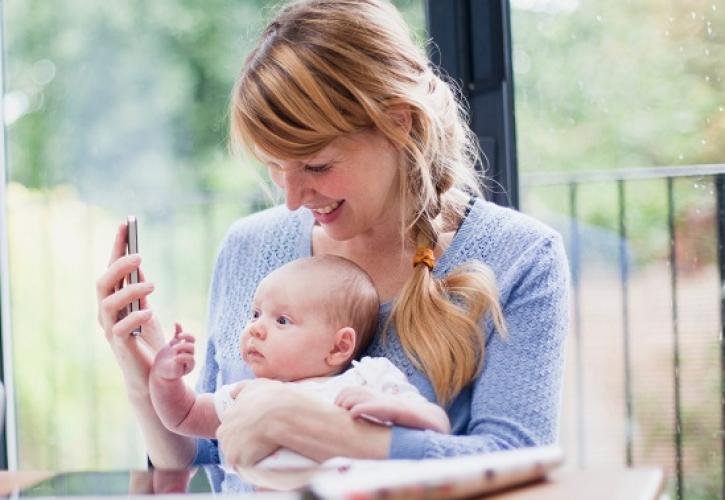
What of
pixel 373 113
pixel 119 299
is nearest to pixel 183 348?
pixel 119 299

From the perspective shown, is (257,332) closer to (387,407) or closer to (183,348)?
(183,348)

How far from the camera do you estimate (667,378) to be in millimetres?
2494

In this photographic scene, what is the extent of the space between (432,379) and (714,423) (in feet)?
3.78

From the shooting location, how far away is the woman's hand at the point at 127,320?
1545 mm

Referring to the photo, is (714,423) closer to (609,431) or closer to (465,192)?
(609,431)

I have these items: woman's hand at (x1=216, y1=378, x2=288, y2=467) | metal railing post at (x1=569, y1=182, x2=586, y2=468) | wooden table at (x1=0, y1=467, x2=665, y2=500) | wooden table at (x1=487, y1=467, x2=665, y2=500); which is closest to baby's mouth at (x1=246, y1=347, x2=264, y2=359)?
woman's hand at (x1=216, y1=378, x2=288, y2=467)

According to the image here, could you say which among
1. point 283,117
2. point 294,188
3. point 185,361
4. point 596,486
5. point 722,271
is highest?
point 283,117

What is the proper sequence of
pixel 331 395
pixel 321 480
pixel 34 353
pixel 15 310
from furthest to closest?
pixel 34 353 → pixel 15 310 → pixel 331 395 → pixel 321 480

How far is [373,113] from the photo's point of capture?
1.57 metres

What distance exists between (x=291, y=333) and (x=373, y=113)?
1.14 feet

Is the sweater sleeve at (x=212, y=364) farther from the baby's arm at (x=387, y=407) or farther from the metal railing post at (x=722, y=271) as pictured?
the metal railing post at (x=722, y=271)

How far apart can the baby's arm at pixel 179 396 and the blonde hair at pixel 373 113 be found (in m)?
0.31

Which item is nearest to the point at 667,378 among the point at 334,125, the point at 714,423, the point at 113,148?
the point at 714,423

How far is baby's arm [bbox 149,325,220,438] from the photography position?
1523 mm
